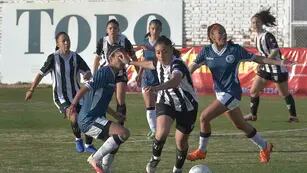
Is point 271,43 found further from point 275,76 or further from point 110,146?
point 110,146

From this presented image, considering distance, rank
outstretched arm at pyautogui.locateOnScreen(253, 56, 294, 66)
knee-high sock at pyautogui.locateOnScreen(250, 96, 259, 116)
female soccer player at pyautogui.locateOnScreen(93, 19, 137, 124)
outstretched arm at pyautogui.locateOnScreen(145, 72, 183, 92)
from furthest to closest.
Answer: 1. knee-high sock at pyautogui.locateOnScreen(250, 96, 259, 116)
2. female soccer player at pyautogui.locateOnScreen(93, 19, 137, 124)
3. outstretched arm at pyautogui.locateOnScreen(253, 56, 294, 66)
4. outstretched arm at pyautogui.locateOnScreen(145, 72, 183, 92)

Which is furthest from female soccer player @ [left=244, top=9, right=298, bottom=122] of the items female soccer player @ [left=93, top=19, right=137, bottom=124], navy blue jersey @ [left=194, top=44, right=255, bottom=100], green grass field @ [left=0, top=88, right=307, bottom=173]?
Answer: navy blue jersey @ [left=194, top=44, right=255, bottom=100]

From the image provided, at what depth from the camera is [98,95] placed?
1089 centimetres

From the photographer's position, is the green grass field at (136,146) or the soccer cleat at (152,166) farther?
the green grass field at (136,146)

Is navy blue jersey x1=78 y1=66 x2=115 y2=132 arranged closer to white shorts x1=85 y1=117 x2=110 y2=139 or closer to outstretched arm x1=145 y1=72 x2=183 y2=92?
white shorts x1=85 y1=117 x2=110 y2=139

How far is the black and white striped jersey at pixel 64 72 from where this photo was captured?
46.0 ft

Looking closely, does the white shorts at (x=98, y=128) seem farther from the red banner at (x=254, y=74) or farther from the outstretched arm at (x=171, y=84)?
the red banner at (x=254, y=74)

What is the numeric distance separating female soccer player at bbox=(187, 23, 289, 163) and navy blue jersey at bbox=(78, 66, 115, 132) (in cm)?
190

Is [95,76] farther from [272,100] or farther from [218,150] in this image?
[272,100]

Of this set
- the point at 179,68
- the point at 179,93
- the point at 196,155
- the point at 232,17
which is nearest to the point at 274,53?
the point at 196,155

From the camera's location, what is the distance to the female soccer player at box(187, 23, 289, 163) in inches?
490

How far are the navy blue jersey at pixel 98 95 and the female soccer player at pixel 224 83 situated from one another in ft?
6.22

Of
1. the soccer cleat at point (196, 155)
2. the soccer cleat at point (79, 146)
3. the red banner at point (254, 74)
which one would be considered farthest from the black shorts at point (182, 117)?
the red banner at point (254, 74)

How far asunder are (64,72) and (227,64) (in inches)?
116
